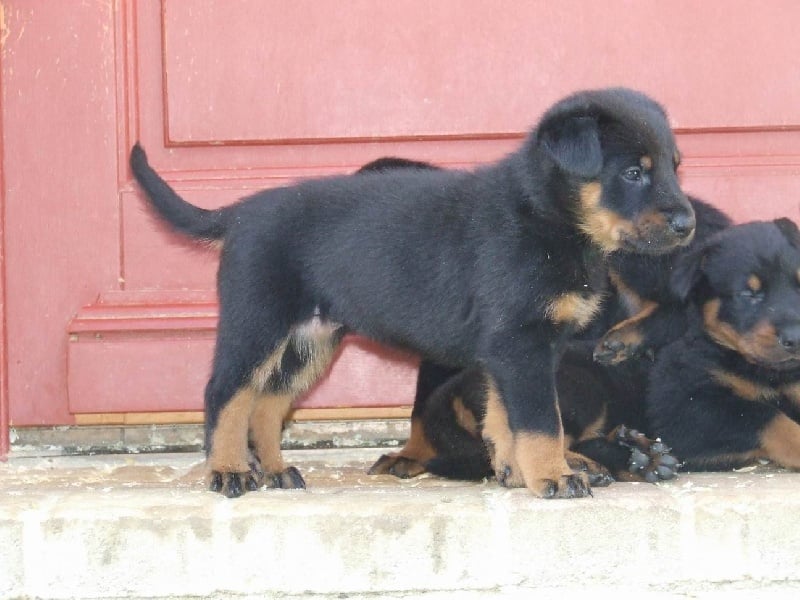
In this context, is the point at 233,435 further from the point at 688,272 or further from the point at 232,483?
the point at 688,272

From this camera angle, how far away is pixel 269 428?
4.05 metres

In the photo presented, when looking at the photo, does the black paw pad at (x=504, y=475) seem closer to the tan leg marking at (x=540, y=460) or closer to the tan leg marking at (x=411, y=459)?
the tan leg marking at (x=540, y=460)

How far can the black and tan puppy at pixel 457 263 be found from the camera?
3.46 m

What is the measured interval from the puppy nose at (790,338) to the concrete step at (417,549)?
0.52 m

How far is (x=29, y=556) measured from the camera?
10.9 ft

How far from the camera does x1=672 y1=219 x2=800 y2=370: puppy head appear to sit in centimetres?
377

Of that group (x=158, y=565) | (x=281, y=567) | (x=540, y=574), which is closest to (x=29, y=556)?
(x=158, y=565)

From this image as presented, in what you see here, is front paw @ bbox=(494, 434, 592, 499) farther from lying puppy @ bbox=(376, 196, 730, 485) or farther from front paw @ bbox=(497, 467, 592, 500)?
lying puppy @ bbox=(376, 196, 730, 485)

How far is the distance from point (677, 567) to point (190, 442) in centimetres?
205

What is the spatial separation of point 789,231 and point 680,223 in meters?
0.70

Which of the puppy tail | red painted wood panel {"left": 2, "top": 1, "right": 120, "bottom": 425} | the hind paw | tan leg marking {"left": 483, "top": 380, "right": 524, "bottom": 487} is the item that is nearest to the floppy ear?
the hind paw

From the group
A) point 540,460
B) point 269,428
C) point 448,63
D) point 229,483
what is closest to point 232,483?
point 229,483

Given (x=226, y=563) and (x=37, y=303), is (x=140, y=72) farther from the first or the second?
(x=226, y=563)

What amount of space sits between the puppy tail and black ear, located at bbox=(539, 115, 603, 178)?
114 centimetres
